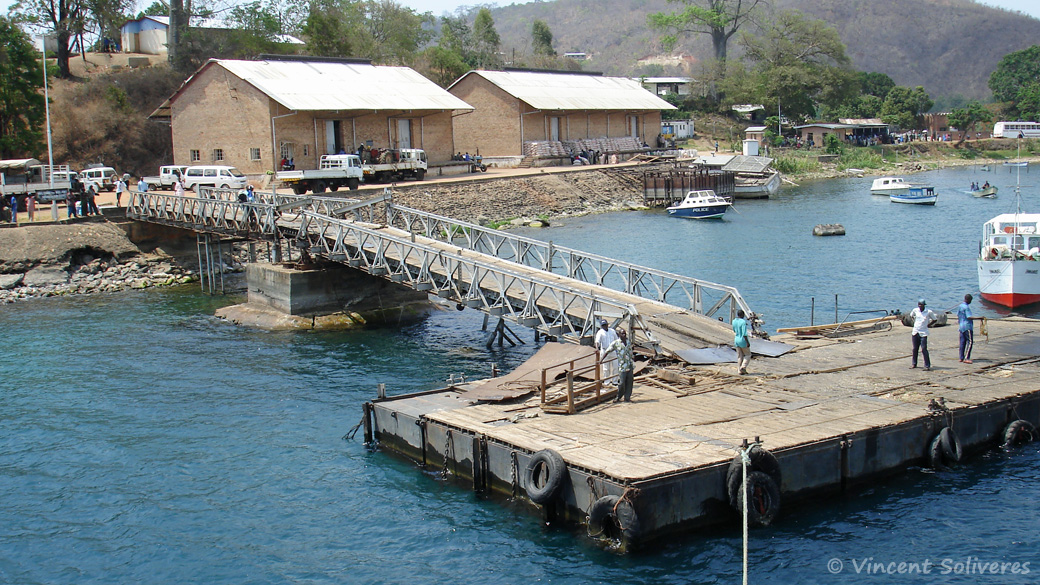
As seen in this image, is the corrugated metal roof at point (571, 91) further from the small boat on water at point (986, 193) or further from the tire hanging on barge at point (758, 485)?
the tire hanging on barge at point (758, 485)

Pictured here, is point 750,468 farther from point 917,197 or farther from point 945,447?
point 917,197

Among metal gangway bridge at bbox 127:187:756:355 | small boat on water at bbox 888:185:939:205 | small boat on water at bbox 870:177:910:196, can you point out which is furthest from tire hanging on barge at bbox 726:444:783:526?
small boat on water at bbox 870:177:910:196

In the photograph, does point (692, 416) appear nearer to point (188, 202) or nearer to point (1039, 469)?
point (1039, 469)

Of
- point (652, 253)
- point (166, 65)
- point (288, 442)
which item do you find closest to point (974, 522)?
point (288, 442)

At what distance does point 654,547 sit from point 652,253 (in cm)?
3658

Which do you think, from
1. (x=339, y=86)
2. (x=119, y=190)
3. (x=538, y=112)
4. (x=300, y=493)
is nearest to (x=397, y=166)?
(x=339, y=86)

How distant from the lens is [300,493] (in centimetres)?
2025

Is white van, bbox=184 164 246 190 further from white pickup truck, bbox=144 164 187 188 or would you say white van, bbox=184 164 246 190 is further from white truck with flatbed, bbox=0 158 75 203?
white truck with flatbed, bbox=0 158 75 203

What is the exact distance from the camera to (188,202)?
151 ft

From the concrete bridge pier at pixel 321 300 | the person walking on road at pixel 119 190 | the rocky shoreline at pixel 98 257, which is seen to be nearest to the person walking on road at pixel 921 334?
the concrete bridge pier at pixel 321 300

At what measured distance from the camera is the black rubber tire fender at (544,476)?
17094 mm

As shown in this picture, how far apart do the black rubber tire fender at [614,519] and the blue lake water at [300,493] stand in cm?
45

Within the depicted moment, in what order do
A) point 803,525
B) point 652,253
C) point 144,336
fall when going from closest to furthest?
point 803,525, point 144,336, point 652,253

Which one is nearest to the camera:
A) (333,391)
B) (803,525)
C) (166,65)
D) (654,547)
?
(654,547)
